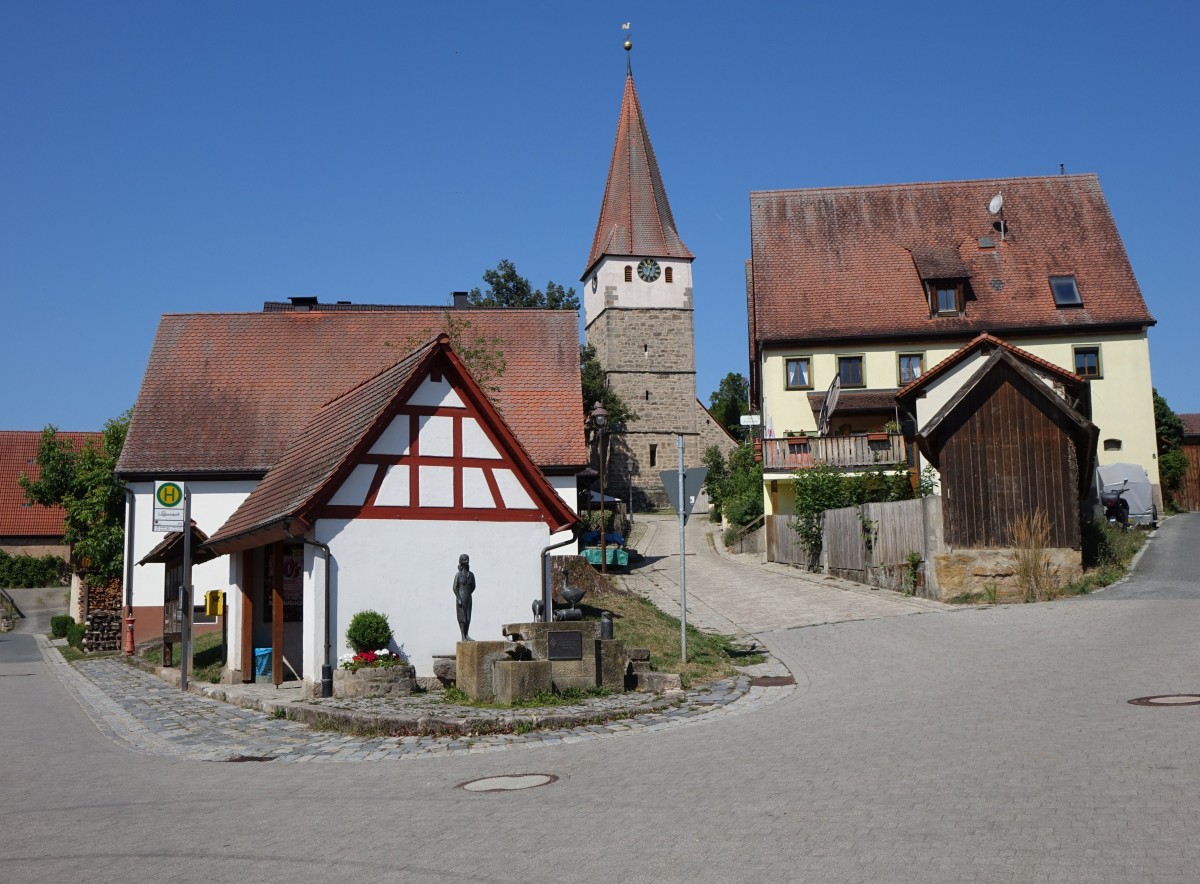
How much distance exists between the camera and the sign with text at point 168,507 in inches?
767

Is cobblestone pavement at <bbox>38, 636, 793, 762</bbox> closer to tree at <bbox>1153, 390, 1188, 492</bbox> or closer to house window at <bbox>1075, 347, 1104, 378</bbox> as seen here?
house window at <bbox>1075, 347, 1104, 378</bbox>

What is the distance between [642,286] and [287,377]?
4167cm

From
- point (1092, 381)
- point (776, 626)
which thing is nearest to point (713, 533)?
point (1092, 381)

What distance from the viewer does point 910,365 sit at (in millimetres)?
42844

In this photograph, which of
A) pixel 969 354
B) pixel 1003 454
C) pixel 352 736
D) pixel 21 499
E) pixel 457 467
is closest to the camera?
pixel 352 736

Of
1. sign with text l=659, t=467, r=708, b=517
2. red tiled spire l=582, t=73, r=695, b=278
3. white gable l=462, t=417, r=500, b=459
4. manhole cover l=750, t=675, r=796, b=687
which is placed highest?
red tiled spire l=582, t=73, r=695, b=278

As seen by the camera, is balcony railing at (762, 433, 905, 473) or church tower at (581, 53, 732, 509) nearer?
balcony railing at (762, 433, 905, 473)

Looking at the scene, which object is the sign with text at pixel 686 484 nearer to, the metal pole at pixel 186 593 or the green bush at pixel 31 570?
the metal pole at pixel 186 593

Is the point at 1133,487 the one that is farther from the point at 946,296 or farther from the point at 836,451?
the point at 836,451

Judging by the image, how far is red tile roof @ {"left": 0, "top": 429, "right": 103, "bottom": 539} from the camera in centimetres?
6394

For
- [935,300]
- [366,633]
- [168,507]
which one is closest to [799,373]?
[935,300]

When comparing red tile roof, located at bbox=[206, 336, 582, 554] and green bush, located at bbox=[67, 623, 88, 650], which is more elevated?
red tile roof, located at bbox=[206, 336, 582, 554]

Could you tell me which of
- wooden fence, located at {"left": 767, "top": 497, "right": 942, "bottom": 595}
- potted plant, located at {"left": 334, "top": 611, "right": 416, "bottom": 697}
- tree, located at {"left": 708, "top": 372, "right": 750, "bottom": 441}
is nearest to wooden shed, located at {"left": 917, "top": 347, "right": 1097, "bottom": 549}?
wooden fence, located at {"left": 767, "top": 497, "right": 942, "bottom": 595}

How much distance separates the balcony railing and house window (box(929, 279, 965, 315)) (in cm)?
916
